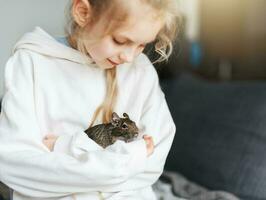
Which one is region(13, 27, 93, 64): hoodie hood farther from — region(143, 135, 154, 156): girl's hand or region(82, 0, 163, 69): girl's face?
region(143, 135, 154, 156): girl's hand

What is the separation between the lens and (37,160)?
0.84m

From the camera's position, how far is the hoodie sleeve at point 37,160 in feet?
2.76

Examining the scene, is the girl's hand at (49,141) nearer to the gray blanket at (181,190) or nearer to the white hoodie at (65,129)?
the white hoodie at (65,129)

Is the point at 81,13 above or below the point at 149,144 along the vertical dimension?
above

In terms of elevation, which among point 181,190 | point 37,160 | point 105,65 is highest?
point 105,65

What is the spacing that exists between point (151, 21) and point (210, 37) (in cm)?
138

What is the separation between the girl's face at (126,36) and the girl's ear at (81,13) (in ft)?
0.05

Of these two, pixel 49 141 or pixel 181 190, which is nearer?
pixel 49 141

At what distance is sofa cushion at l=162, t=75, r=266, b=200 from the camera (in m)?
1.41

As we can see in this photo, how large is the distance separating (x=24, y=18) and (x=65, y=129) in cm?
26

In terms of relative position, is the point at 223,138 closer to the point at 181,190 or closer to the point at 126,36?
the point at 181,190

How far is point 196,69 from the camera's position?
2.23m

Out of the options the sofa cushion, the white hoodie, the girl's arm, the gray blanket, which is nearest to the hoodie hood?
the white hoodie

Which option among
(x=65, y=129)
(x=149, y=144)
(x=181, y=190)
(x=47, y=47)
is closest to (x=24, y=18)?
(x=47, y=47)
